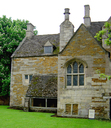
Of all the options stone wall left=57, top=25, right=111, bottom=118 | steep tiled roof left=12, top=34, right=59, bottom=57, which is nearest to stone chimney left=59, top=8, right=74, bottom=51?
stone wall left=57, top=25, right=111, bottom=118

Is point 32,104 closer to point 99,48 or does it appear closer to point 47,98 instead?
point 47,98

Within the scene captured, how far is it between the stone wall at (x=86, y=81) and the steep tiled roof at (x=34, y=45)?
832 cm

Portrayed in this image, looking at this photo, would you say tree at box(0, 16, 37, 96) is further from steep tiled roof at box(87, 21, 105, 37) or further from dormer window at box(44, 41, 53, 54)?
steep tiled roof at box(87, 21, 105, 37)

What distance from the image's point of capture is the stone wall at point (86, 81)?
16578 millimetres

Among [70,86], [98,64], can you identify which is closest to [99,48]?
[98,64]

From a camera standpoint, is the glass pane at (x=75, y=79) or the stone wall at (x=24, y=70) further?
the stone wall at (x=24, y=70)

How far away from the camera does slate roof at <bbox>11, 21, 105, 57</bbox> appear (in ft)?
82.1

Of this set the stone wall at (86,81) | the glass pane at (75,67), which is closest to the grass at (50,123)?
the stone wall at (86,81)

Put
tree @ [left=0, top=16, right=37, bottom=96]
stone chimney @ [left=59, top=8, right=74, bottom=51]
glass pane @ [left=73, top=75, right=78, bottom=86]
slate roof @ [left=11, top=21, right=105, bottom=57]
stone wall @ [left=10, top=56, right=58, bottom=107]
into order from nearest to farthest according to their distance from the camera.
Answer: glass pane @ [left=73, top=75, right=78, bottom=86], stone chimney @ [left=59, top=8, right=74, bottom=51], stone wall @ [left=10, top=56, right=58, bottom=107], slate roof @ [left=11, top=21, right=105, bottom=57], tree @ [left=0, top=16, right=37, bottom=96]

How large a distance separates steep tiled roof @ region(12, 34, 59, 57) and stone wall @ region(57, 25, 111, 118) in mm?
8318

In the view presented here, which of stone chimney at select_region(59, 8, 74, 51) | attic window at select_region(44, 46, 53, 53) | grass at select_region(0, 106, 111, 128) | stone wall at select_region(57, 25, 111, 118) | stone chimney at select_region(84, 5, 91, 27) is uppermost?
stone chimney at select_region(84, 5, 91, 27)

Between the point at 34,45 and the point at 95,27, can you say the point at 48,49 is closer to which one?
the point at 34,45

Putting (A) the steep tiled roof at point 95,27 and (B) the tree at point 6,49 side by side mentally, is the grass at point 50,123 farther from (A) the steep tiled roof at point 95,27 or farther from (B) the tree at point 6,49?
(B) the tree at point 6,49

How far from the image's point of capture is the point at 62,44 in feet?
64.9
